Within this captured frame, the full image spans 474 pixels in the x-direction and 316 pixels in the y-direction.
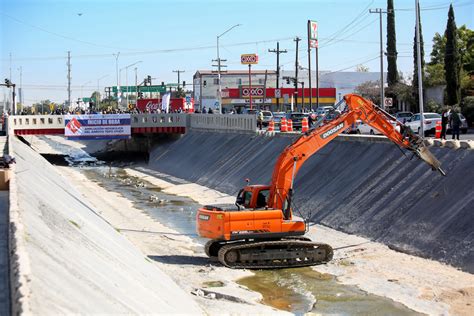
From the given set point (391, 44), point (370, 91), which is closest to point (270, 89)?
point (370, 91)

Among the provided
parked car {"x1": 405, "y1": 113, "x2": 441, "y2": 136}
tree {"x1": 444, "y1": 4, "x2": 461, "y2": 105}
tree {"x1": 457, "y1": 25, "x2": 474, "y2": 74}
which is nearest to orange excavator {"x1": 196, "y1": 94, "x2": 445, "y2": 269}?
parked car {"x1": 405, "y1": 113, "x2": 441, "y2": 136}

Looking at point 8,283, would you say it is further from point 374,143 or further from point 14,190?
point 374,143

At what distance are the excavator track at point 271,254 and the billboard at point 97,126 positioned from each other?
4624 cm

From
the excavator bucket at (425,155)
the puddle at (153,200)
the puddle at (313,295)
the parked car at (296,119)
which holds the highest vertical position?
the parked car at (296,119)

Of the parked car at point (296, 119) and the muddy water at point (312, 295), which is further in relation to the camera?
the parked car at point (296, 119)

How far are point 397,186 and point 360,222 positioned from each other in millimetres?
2169

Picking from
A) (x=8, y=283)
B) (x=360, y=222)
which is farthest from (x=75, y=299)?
(x=360, y=222)

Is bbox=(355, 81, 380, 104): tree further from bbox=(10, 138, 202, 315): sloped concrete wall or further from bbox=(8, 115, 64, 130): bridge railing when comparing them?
bbox=(10, 138, 202, 315): sloped concrete wall

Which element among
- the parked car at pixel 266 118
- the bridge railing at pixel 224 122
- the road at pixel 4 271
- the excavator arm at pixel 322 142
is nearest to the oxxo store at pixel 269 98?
the parked car at pixel 266 118

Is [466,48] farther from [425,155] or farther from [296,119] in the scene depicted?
[425,155]

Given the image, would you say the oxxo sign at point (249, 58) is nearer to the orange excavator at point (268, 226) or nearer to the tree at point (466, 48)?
the tree at point (466, 48)

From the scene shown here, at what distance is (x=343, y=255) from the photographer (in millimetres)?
23531

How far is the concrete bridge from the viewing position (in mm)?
59656

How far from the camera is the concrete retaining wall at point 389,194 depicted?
22.9 meters
